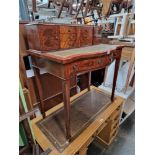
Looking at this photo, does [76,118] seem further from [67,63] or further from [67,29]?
[67,29]

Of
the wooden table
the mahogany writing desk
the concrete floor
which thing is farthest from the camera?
the concrete floor

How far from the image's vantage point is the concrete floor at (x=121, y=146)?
1.45m

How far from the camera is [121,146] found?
152 centimetres

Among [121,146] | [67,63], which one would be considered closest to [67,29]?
[67,63]

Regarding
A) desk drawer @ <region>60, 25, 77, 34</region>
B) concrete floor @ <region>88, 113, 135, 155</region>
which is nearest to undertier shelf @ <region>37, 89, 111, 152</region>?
concrete floor @ <region>88, 113, 135, 155</region>

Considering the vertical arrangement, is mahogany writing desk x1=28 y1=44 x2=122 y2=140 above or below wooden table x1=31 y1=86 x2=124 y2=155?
above

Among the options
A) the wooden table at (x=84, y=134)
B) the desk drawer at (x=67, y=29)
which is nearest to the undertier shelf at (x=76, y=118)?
the wooden table at (x=84, y=134)

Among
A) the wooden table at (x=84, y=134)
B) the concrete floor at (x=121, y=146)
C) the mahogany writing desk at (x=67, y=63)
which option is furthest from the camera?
the concrete floor at (x=121, y=146)

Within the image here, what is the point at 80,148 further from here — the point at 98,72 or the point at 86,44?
the point at 98,72

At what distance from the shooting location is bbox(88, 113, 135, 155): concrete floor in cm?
145

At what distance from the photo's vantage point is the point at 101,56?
979 millimetres

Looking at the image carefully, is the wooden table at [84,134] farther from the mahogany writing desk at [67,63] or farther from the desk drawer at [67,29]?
the desk drawer at [67,29]

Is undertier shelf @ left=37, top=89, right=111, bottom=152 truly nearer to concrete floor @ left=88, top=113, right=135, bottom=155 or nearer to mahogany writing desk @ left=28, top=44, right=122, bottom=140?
mahogany writing desk @ left=28, top=44, right=122, bottom=140
